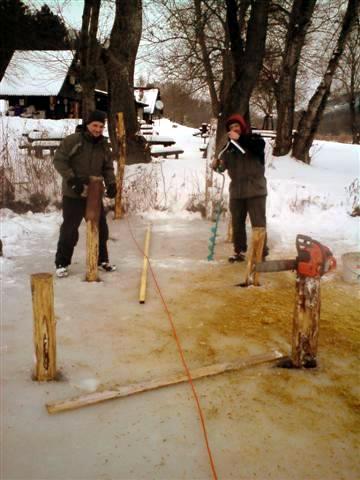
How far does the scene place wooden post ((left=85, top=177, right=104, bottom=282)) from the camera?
5.04 metres

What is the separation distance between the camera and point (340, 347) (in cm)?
391

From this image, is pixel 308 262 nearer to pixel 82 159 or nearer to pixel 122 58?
pixel 82 159

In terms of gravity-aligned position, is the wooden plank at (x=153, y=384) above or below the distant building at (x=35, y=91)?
below

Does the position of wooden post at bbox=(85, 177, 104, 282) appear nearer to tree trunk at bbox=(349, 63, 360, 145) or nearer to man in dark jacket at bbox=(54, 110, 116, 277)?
man in dark jacket at bbox=(54, 110, 116, 277)

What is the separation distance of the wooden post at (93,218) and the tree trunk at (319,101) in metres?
9.08

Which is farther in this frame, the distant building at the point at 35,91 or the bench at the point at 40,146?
the distant building at the point at 35,91

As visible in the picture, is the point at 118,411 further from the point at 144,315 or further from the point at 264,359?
the point at 144,315

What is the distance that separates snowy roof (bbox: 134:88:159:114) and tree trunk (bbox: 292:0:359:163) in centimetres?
2888

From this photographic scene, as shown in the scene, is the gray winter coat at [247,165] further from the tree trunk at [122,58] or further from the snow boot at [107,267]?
the tree trunk at [122,58]

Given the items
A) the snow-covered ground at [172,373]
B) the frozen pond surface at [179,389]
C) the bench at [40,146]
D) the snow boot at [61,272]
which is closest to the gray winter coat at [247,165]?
the snow-covered ground at [172,373]

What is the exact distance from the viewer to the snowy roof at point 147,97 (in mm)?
40619

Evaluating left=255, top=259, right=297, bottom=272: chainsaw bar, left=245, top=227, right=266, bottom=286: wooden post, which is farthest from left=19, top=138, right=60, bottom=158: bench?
left=255, top=259, right=297, bottom=272: chainsaw bar

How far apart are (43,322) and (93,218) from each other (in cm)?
212

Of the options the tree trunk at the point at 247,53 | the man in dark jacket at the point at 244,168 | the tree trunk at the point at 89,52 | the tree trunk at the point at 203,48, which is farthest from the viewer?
the tree trunk at the point at 203,48
